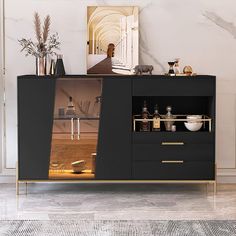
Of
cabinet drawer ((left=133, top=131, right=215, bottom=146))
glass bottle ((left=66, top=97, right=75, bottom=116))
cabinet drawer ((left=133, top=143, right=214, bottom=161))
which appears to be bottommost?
cabinet drawer ((left=133, top=143, right=214, bottom=161))

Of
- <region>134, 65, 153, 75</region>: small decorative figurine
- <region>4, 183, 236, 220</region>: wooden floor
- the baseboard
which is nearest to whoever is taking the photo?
<region>4, 183, 236, 220</region>: wooden floor

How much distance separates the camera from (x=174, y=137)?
5461mm

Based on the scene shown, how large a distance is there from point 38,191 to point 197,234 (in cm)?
189

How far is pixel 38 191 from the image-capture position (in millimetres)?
5629

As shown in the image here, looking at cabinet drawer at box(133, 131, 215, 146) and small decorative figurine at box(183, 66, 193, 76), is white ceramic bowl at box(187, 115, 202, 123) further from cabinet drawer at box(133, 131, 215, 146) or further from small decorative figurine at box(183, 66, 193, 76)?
small decorative figurine at box(183, 66, 193, 76)

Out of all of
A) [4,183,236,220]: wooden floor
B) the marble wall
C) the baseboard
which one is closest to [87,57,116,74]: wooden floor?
the marble wall

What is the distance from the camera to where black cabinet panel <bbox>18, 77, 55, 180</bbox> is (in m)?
5.39

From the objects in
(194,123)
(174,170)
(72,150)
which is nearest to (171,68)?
(194,123)

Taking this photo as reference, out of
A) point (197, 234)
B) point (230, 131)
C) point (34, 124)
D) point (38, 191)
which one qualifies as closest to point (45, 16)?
point (34, 124)

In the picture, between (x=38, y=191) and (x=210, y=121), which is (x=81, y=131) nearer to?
(x=38, y=191)

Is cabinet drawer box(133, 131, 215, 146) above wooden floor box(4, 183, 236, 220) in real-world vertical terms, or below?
above

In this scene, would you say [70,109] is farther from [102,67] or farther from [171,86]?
[171,86]

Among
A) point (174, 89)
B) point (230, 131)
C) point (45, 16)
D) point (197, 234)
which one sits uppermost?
point (45, 16)

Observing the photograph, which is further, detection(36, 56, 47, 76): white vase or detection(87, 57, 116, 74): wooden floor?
detection(87, 57, 116, 74): wooden floor
